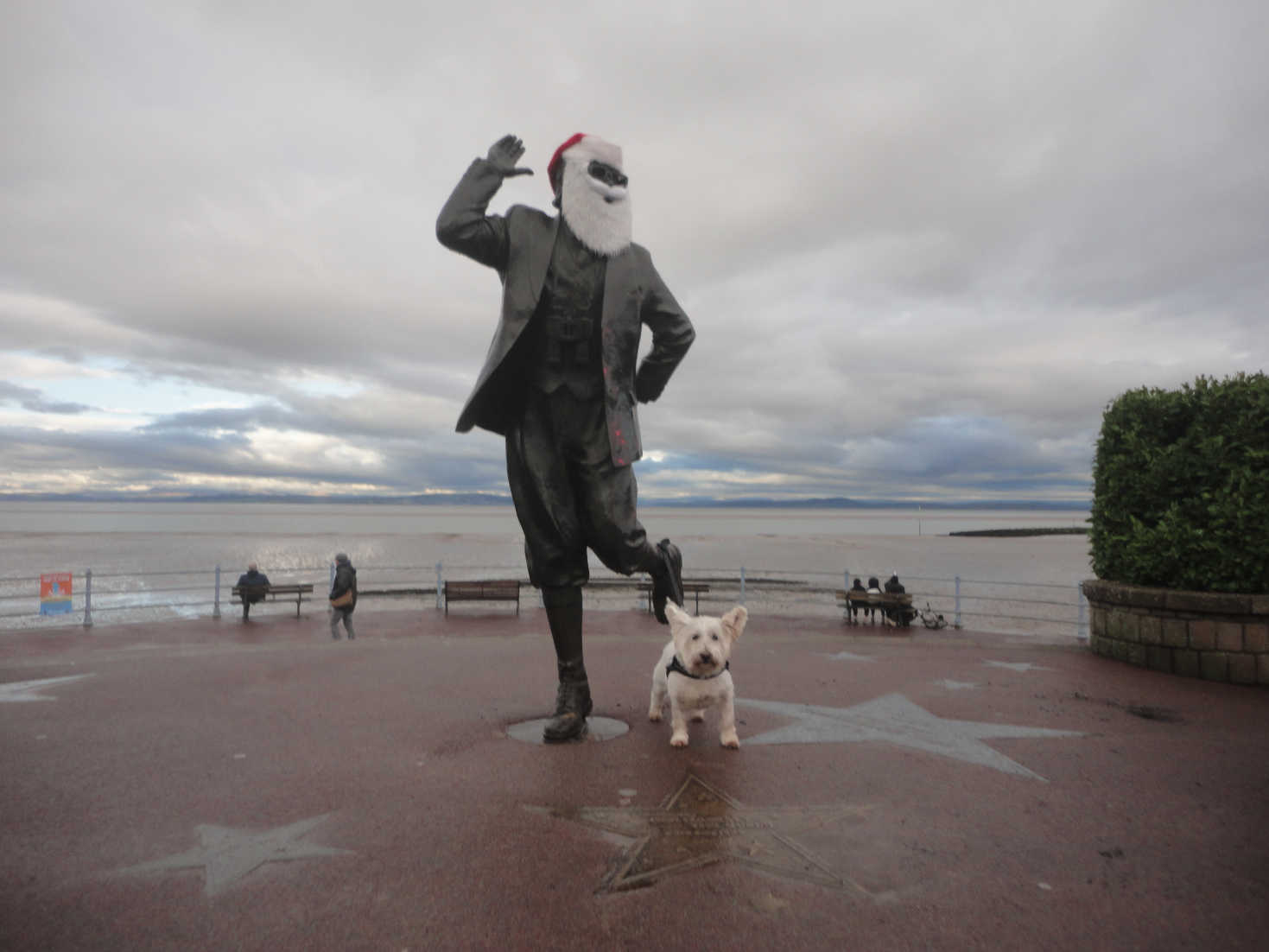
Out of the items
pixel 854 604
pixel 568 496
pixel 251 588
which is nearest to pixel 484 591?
pixel 251 588

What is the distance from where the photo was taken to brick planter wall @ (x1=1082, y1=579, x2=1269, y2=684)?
6355 mm

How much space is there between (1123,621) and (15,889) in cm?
856

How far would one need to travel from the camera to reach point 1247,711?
5.16 meters

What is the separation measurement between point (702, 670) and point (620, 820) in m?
1.17

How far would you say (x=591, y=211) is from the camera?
163 inches

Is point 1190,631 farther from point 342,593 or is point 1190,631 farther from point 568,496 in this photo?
point 342,593

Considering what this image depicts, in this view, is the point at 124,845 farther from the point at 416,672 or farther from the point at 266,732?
the point at 416,672

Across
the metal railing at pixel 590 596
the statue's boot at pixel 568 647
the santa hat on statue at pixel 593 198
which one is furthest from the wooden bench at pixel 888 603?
the santa hat on statue at pixel 593 198

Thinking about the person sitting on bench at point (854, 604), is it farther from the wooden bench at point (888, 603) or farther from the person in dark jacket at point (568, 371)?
the person in dark jacket at point (568, 371)

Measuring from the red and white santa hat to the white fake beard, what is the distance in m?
0.06

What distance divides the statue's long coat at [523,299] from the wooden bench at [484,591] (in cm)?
1159

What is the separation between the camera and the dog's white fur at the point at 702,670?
154 inches

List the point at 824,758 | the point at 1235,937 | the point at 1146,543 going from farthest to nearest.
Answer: the point at 1146,543, the point at 824,758, the point at 1235,937

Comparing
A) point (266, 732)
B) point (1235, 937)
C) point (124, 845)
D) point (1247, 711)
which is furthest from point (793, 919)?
point (1247, 711)
